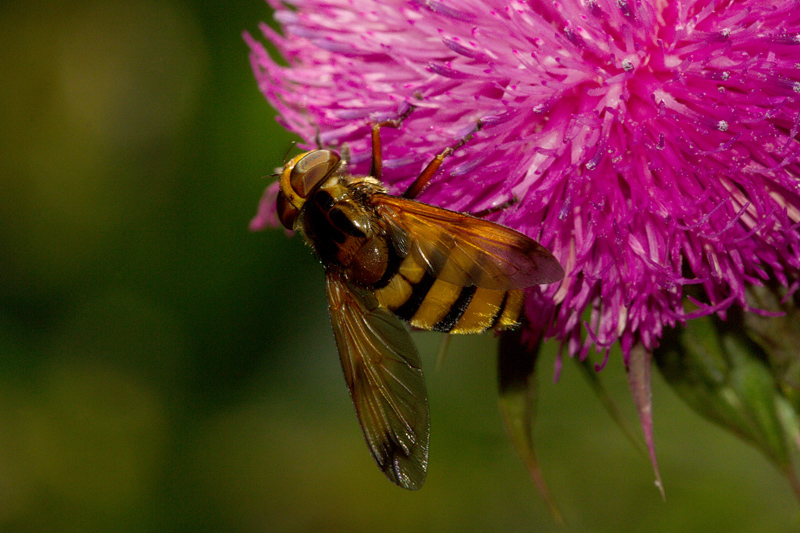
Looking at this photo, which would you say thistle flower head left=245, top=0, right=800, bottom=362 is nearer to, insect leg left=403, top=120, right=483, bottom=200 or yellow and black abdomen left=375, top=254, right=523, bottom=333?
insect leg left=403, top=120, right=483, bottom=200

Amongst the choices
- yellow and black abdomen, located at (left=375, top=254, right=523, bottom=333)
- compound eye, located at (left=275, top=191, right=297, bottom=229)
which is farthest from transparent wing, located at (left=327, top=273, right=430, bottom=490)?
compound eye, located at (left=275, top=191, right=297, bottom=229)

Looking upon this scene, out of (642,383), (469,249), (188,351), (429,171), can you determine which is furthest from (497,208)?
(188,351)

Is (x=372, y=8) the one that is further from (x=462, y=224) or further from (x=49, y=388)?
(x=49, y=388)

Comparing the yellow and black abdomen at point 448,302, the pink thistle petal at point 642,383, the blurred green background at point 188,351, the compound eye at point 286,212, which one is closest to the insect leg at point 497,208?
the yellow and black abdomen at point 448,302

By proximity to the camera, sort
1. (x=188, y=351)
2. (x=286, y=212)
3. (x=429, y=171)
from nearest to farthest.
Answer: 1. (x=429, y=171)
2. (x=286, y=212)
3. (x=188, y=351)

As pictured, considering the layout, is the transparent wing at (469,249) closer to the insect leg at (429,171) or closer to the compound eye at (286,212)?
the insect leg at (429,171)

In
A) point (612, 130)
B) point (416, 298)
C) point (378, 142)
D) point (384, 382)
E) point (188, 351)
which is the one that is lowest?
point (188, 351)

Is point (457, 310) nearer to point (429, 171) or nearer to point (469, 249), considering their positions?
point (469, 249)
